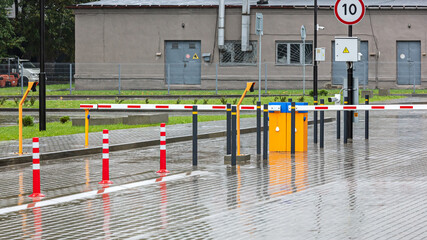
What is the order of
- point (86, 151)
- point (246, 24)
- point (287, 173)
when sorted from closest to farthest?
point (287, 173) < point (86, 151) < point (246, 24)

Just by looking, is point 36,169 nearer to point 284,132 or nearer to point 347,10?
point 284,132

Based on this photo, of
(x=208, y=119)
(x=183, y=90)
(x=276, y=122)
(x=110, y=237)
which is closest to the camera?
(x=110, y=237)

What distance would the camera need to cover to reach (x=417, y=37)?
4894 cm

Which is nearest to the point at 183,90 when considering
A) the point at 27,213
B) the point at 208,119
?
the point at 208,119

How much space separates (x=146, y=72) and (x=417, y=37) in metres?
16.3

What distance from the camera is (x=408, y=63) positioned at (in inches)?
1918

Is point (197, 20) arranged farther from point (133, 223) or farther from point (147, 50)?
point (133, 223)

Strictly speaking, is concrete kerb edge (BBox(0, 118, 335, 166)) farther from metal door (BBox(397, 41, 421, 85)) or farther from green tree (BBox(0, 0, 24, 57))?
green tree (BBox(0, 0, 24, 57))

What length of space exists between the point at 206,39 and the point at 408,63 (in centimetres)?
1210

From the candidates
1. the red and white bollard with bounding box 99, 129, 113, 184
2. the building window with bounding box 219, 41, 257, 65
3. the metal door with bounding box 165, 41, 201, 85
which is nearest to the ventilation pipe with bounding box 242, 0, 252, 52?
the building window with bounding box 219, 41, 257, 65

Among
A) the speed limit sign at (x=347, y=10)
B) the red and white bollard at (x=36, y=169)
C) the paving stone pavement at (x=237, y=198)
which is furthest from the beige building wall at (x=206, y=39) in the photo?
the red and white bollard at (x=36, y=169)

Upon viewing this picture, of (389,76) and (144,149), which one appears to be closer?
(144,149)

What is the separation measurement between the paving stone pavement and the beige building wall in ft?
104

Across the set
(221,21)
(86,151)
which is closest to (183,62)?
(221,21)
